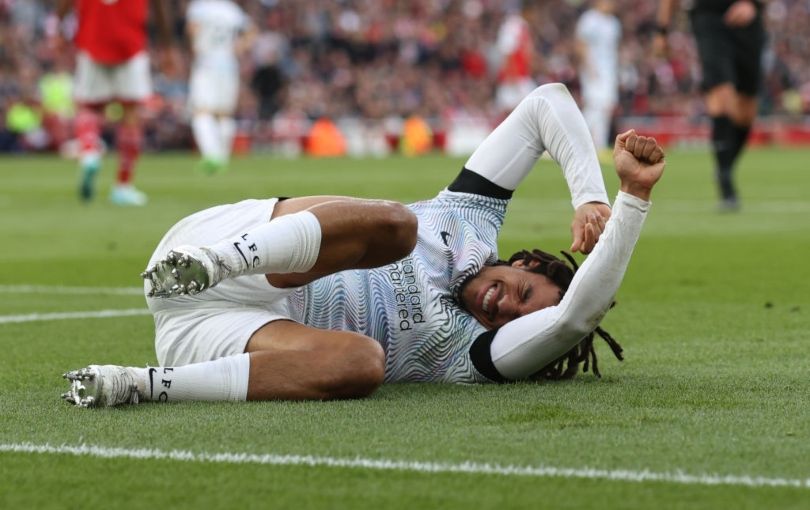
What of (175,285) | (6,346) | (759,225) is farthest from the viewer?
(759,225)

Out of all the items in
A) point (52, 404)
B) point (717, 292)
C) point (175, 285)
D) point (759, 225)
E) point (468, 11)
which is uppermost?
point (175, 285)

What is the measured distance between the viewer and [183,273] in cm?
420

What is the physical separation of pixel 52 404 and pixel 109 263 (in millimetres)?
5057

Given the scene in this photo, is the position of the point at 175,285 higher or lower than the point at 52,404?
higher

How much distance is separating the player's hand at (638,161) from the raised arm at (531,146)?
86 cm

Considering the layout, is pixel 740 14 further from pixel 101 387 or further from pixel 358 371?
pixel 101 387

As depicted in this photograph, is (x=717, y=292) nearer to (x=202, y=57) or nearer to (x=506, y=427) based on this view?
(x=506, y=427)

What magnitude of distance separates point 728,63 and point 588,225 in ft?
25.7

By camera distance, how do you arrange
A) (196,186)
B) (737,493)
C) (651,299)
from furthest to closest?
(196,186), (651,299), (737,493)

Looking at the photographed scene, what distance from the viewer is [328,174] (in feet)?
67.1

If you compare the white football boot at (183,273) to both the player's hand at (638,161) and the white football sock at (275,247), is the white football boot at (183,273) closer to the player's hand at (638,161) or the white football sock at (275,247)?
the white football sock at (275,247)

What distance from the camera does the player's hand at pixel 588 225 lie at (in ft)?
16.1

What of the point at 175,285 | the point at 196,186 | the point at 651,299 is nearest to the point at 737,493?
the point at 175,285

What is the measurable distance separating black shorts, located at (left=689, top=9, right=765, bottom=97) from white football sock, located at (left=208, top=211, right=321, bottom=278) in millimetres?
8490
